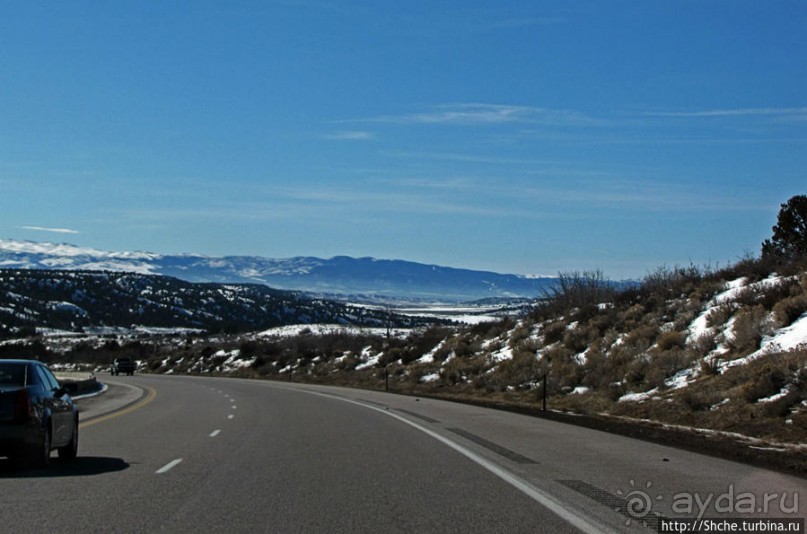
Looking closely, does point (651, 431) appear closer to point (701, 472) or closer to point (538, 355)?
point (701, 472)

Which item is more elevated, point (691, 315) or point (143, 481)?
point (691, 315)

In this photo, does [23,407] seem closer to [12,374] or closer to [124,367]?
[12,374]

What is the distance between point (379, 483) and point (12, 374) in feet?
18.1

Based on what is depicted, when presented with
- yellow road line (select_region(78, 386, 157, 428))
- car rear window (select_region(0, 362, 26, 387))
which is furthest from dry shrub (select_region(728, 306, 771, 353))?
car rear window (select_region(0, 362, 26, 387))

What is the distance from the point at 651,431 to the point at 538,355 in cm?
2127

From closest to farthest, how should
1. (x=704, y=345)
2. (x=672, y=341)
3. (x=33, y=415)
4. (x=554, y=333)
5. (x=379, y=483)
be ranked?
(x=379, y=483) < (x=33, y=415) < (x=704, y=345) < (x=672, y=341) < (x=554, y=333)

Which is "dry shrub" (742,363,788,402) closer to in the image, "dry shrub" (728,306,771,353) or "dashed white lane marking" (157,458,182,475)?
"dry shrub" (728,306,771,353)

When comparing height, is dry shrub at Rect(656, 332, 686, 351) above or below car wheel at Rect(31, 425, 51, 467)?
above

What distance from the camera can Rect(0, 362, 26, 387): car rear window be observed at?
14.2m

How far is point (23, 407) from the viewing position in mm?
13508

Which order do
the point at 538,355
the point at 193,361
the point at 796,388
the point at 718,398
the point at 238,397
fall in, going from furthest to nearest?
the point at 193,361 → the point at 538,355 → the point at 238,397 → the point at 718,398 → the point at 796,388

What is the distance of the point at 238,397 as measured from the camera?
3953 cm

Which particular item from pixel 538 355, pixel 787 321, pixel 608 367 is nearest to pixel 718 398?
pixel 787 321

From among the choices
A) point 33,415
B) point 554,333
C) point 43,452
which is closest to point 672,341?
point 554,333
